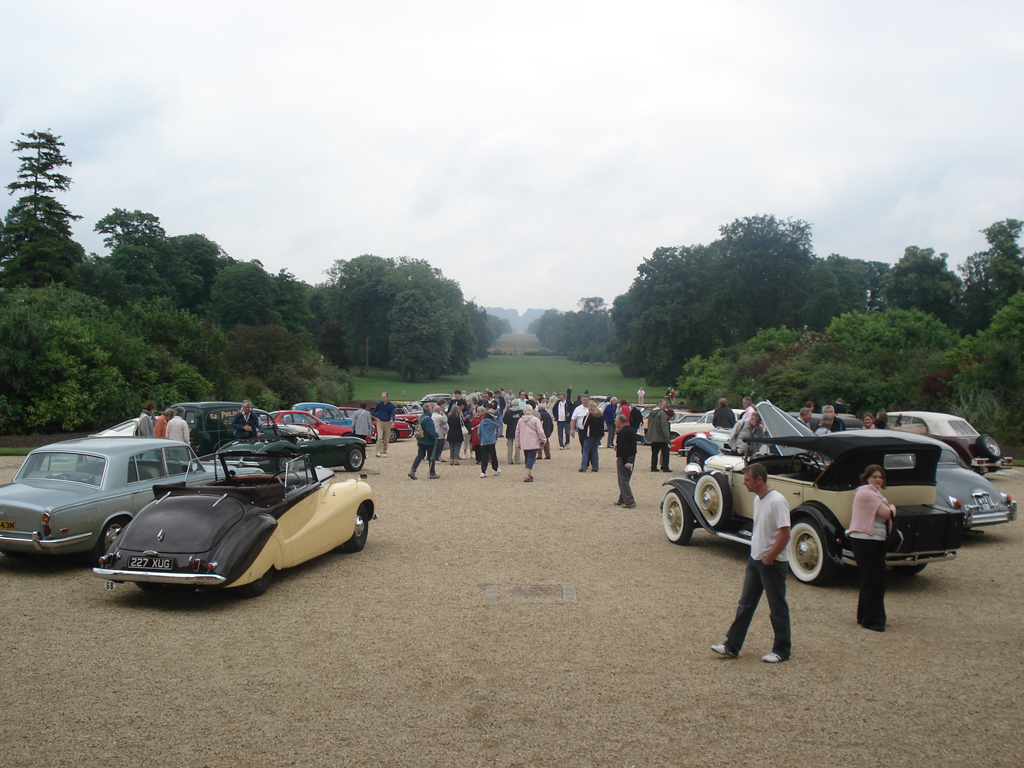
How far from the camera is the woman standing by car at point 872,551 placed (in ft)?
22.3

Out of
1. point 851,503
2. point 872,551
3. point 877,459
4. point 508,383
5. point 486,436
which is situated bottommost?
point 872,551

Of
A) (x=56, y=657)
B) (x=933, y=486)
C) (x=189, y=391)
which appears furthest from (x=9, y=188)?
(x=933, y=486)

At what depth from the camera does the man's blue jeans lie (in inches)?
228

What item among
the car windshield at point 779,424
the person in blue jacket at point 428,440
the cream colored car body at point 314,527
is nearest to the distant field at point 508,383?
the person in blue jacket at point 428,440

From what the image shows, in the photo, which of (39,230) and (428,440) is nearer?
(428,440)

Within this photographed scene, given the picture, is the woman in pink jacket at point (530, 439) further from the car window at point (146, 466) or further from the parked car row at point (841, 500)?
the car window at point (146, 466)

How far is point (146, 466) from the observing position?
32.0 feet

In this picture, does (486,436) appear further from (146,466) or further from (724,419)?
(146,466)

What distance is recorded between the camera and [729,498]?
32.2 ft

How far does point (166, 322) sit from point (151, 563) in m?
34.1

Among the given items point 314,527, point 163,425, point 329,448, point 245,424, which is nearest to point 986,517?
point 314,527

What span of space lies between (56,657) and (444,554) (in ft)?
15.8

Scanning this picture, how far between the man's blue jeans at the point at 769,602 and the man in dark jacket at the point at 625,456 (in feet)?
23.7

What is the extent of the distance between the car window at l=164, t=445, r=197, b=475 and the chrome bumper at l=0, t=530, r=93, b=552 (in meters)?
1.85
